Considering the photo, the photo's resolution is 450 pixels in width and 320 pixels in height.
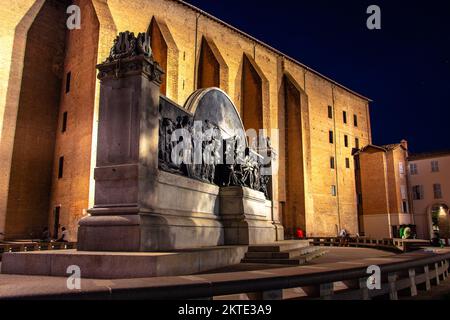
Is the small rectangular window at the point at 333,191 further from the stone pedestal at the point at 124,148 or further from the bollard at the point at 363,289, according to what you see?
the bollard at the point at 363,289

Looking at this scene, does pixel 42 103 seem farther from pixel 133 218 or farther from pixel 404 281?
pixel 404 281

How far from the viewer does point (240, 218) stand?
9398 millimetres

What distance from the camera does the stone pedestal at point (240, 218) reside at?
30.3 feet

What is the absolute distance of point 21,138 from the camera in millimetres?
20516

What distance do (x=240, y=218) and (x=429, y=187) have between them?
37.3m

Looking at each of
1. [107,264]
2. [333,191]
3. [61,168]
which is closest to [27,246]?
[107,264]

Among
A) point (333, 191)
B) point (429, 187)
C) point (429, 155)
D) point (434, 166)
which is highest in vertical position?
point (429, 155)

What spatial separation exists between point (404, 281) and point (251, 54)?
2804 cm

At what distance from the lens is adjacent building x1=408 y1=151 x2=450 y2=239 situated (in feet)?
128

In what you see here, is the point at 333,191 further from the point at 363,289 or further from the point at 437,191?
the point at 363,289

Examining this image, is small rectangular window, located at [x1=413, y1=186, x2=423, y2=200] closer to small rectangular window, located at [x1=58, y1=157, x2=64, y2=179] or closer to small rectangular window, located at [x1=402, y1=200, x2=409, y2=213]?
small rectangular window, located at [x1=402, y1=200, x2=409, y2=213]

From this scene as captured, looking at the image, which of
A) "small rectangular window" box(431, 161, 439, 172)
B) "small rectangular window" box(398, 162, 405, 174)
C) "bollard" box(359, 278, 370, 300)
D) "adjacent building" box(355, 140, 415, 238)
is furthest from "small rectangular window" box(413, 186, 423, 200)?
"bollard" box(359, 278, 370, 300)

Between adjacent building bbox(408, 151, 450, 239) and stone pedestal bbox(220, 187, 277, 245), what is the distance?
1394 inches
